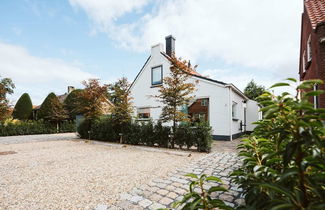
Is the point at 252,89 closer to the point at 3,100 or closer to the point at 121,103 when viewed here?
the point at 121,103

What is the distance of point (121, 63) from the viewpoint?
1384 cm

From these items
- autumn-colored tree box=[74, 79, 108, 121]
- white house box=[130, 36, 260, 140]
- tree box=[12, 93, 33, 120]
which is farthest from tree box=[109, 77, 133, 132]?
tree box=[12, 93, 33, 120]

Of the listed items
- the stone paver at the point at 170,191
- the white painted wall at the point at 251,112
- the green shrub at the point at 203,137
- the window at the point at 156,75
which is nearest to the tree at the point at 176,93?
the green shrub at the point at 203,137

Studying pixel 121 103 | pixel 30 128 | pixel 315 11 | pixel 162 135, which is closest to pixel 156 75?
pixel 121 103

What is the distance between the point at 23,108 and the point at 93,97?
1711 cm

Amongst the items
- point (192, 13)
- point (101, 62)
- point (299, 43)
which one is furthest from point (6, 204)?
point (299, 43)

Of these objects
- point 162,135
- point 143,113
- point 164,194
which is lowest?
point 164,194

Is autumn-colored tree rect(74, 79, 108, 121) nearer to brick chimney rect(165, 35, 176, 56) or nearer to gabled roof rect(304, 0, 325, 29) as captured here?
brick chimney rect(165, 35, 176, 56)

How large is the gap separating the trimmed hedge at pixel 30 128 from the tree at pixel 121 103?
1269 cm

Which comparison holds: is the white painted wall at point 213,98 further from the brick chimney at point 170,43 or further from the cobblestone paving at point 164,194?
the cobblestone paving at point 164,194

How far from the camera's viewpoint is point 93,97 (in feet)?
34.5

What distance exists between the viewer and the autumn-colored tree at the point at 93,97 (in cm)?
1046

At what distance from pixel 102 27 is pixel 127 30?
4.88 ft

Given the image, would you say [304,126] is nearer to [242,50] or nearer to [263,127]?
[263,127]
